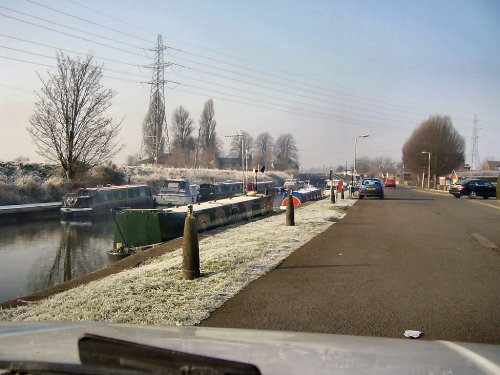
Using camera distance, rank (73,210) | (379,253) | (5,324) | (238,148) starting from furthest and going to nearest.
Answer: (238,148), (73,210), (379,253), (5,324)

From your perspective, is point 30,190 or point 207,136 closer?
point 30,190

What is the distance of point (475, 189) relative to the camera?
4141 centimetres

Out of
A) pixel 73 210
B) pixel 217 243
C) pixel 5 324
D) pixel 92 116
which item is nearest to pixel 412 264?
pixel 217 243

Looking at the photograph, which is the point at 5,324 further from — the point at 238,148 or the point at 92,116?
the point at 238,148

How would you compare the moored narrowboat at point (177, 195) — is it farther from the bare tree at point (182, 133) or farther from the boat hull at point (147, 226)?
the bare tree at point (182, 133)

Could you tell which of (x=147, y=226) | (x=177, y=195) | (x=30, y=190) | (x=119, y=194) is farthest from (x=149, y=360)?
(x=30, y=190)

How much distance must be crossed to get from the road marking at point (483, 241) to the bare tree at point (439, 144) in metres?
80.0

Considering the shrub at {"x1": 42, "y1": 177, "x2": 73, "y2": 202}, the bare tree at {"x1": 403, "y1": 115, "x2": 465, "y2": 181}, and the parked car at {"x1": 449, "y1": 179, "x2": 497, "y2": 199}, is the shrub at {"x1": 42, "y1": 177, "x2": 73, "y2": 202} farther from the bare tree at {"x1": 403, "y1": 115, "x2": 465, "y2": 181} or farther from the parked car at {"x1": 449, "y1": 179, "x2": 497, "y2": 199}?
the bare tree at {"x1": 403, "y1": 115, "x2": 465, "y2": 181}

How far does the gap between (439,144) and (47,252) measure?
274ft

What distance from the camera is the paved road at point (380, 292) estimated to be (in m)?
5.05

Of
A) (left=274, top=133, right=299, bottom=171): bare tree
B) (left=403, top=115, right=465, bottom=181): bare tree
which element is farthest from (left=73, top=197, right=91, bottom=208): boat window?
(left=274, top=133, right=299, bottom=171): bare tree

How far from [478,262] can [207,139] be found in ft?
297

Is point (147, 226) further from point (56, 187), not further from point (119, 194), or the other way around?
point (56, 187)

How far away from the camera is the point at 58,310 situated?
5.97m
